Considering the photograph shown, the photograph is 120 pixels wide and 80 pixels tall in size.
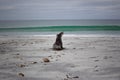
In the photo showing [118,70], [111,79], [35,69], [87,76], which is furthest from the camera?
[35,69]

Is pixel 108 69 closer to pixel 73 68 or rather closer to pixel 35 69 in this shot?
pixel 73 68

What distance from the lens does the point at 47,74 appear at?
427 centimetres

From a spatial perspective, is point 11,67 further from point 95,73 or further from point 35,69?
point 95,73

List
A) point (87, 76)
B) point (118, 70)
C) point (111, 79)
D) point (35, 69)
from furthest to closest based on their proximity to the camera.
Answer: point (35, 69)
point (118, 70)
point (87, 76)
point (111, 79)

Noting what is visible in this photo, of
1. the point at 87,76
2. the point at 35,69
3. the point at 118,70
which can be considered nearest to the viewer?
the point at 87,76

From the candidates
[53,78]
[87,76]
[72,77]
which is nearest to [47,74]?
[53,78]

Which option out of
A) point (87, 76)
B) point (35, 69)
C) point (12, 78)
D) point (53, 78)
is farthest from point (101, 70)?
point (12, 78)

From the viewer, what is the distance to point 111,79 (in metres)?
3.77

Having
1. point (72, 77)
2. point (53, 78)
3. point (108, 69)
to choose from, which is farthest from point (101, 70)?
point (53, 78)

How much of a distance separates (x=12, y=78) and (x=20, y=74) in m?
0.31

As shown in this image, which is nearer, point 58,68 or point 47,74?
point 47,74

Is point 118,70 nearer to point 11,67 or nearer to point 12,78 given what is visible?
point 12,78

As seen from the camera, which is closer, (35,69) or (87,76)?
(87,76)

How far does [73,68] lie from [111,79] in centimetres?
127
